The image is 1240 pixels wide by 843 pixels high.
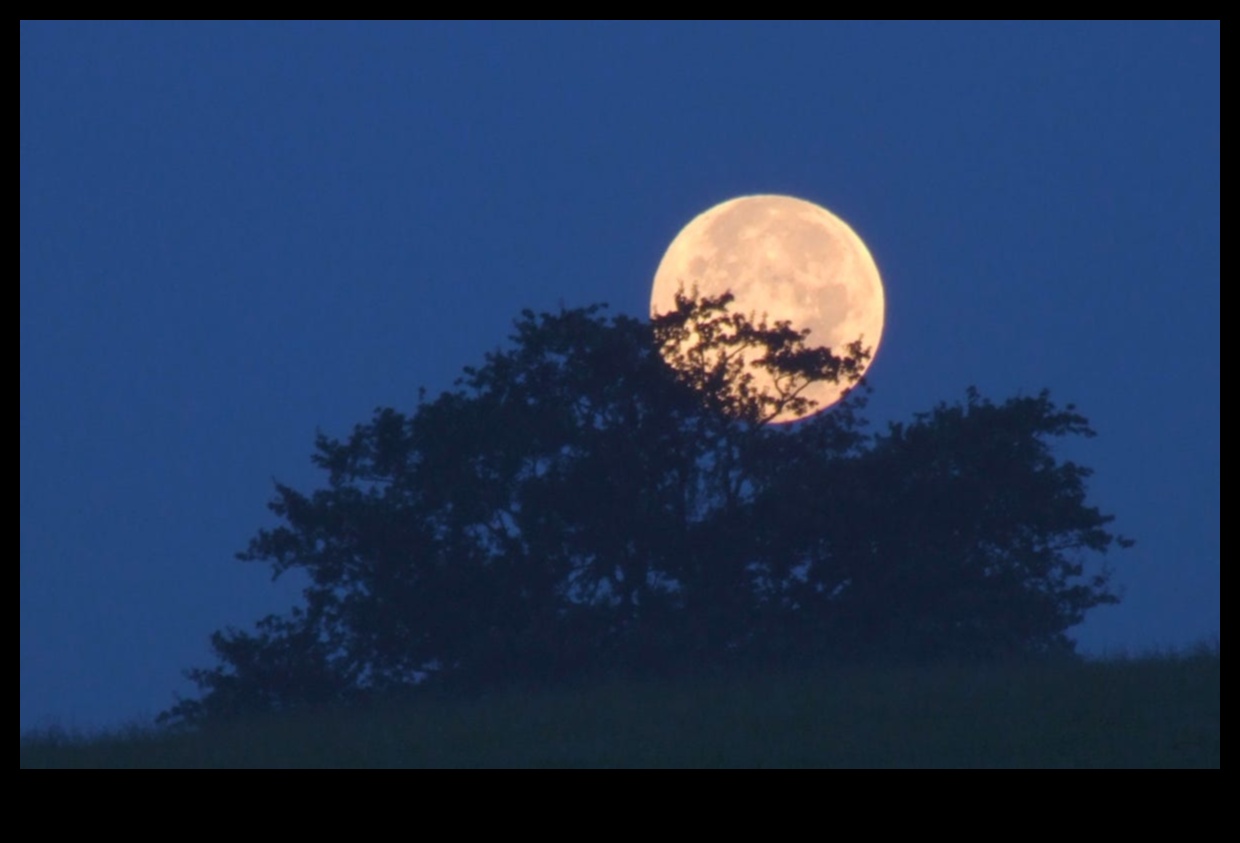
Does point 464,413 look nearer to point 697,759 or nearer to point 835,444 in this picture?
point 835,444

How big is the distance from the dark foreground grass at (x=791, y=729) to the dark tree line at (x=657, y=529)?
7.08 meters

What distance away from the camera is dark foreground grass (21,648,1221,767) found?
10.9 meters

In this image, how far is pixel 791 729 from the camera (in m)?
11.8

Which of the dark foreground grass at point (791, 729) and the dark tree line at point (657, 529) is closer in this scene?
the dark foreground grass at point (791, 729)

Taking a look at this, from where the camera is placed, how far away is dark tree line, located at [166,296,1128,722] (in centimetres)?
2161

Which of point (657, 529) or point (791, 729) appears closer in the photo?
point (791, 729)

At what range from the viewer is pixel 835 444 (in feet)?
78.0

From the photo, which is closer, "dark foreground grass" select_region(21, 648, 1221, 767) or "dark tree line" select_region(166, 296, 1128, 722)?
"dark foreground grass" select_region(21, 648, 1221, 767)

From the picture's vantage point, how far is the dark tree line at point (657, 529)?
70.9 feet

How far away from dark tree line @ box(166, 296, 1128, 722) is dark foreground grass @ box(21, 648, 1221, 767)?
23.2 feet

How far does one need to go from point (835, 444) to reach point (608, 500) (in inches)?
137

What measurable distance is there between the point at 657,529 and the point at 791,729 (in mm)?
10666

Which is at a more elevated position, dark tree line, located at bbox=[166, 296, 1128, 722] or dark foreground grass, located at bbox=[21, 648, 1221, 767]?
dark tree line, located at bbox=[166, 296, 1128, 722]
